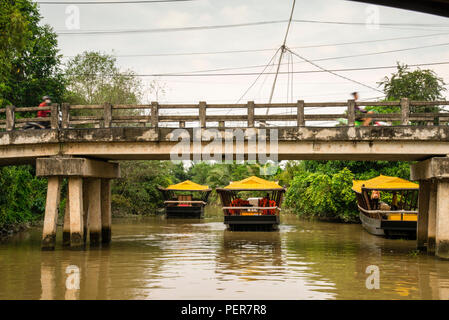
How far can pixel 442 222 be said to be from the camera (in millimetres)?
15688

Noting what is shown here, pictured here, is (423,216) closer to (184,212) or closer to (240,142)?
(240,142)

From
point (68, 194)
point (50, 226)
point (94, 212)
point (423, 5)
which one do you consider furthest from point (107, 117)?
point (423, 5)

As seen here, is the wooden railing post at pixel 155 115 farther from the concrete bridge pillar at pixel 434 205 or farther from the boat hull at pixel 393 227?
the boat hull at pixel 393 227

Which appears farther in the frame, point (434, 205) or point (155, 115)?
point (155, 115)

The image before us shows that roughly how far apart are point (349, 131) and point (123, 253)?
8477 millimetres

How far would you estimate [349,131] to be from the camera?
16.4m

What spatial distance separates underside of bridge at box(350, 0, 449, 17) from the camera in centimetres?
418

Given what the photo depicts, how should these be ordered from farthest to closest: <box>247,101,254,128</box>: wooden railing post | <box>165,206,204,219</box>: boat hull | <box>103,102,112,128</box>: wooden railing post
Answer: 1. <box>165,206,204,219</box>: boat hull
2. <box>103,102,112,128</box>: wooden railing post
3. <box>247,101,254,128</box>: wooden railing post

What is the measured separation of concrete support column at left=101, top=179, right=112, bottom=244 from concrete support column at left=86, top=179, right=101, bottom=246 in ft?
3.34

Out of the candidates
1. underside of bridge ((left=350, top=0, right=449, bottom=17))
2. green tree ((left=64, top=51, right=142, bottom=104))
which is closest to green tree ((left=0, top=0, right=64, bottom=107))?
green tree ((left=64, top=51, right=142, bottom=104))

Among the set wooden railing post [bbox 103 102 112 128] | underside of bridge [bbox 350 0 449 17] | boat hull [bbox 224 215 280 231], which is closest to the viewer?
underside of bridge [bbox 350 0 449 17]

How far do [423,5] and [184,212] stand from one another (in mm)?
35758

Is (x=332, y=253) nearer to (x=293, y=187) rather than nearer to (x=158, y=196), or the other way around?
(x=293, y=187)

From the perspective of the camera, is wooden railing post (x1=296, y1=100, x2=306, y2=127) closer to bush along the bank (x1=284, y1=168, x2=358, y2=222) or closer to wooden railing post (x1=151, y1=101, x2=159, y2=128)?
wooden railing post (x1=151, y1=101, x2=159, y2=128)
